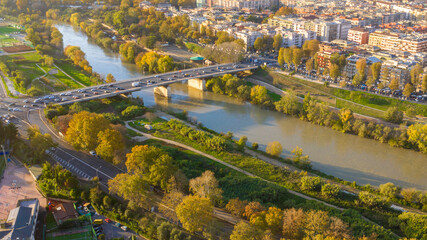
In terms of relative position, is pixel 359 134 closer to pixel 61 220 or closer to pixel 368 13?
pixel 61 220

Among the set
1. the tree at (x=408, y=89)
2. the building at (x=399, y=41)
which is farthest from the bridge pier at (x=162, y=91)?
the building at (x=399, y=41)

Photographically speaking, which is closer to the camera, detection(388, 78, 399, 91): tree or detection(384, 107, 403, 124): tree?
detection(384, 107, 403, 124): tree

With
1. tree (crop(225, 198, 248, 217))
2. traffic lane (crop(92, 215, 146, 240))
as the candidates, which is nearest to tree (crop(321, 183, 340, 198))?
tree (crop(225, 198, 248, 217))

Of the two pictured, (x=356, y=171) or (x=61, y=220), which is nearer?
(x=61, y=220)

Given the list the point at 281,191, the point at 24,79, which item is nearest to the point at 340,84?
the point at 281,191

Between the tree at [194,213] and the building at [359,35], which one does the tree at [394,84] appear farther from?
the tree at [194,213]

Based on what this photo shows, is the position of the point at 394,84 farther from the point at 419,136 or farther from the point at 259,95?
the point at 259,95

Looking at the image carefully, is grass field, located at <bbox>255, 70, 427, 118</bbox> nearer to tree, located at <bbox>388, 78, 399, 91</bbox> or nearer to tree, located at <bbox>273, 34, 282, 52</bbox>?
tree, located at <bbox>388, 78, 399, 91</bbox>
